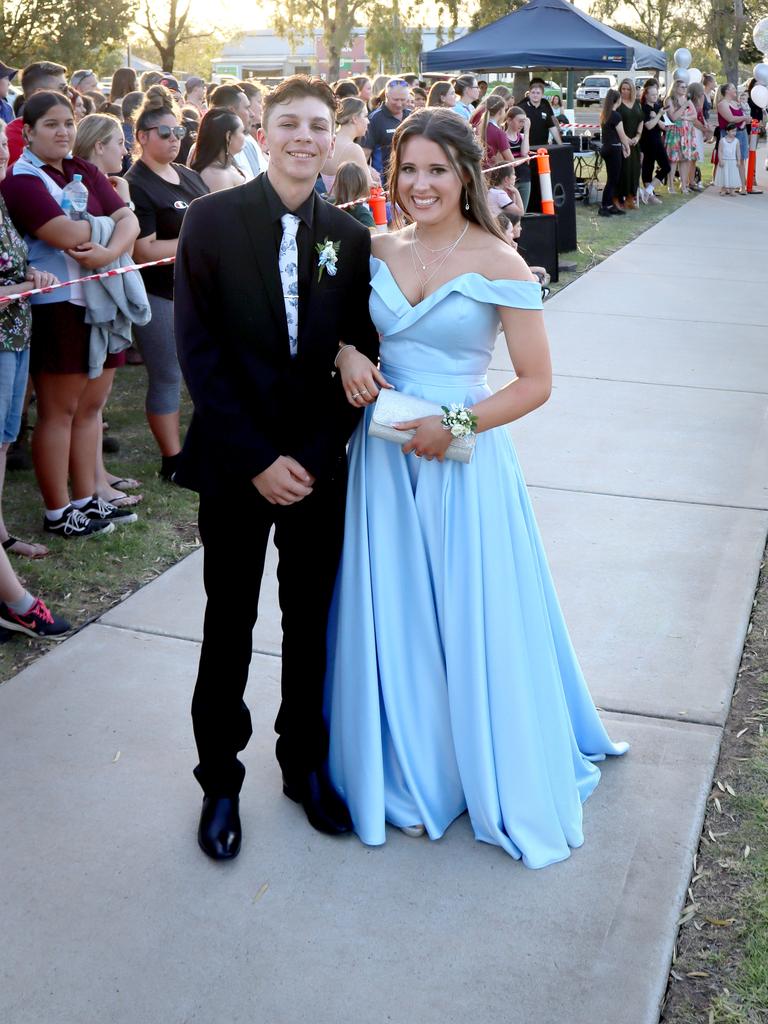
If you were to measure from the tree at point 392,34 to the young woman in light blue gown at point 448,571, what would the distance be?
4184 cm

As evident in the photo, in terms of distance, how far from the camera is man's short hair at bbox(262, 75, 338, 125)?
9.12 ft

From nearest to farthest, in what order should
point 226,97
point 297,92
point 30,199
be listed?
point 297,92 < point 30,199 < point 226,97

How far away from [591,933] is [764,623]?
2.13 metres

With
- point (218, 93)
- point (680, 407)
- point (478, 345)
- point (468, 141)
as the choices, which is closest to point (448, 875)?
point (478, 345)

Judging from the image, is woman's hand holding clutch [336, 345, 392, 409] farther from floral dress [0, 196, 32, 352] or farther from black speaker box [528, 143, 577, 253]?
black speaker box [528, 143, 577, 253]

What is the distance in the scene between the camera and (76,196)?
5.21 meters

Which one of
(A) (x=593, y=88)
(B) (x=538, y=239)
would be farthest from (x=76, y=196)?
(A) (x=593, y=88)

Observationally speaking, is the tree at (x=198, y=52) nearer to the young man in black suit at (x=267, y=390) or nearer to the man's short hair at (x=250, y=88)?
the man's short hair at (x=250, y=88)

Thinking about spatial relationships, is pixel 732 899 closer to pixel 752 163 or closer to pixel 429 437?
pixel 429 437

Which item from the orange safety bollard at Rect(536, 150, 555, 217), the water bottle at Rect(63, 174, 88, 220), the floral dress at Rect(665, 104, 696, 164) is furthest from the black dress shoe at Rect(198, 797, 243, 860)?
the floral dress at Rect(665, 104, 696, 164)

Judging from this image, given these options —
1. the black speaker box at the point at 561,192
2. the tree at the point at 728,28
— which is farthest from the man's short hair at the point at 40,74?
the tree at the point at 728,28

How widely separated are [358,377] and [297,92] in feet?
2.32

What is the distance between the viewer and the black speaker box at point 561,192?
43.1ft

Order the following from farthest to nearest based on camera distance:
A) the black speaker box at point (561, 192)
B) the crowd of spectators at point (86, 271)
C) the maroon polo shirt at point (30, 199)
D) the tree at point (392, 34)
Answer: the tree at point (392, 34)
the black speaker box at point (561, 192)
the maroon polo shirt at point (30, 199)
the crowd of spectators at point (86, 271)
